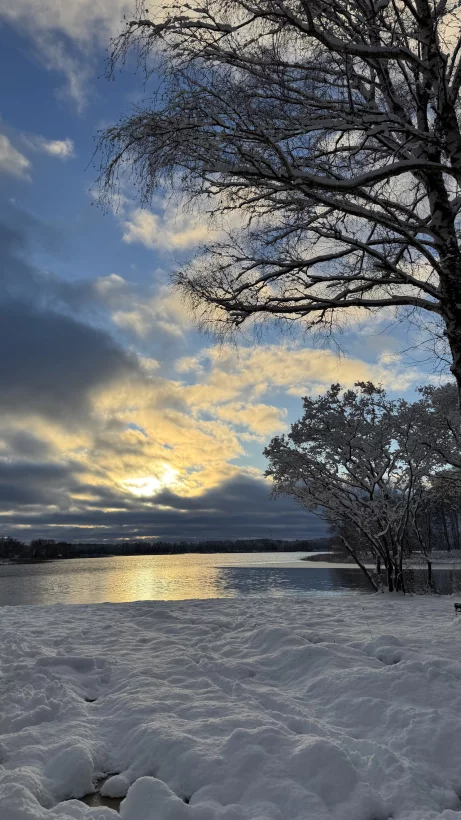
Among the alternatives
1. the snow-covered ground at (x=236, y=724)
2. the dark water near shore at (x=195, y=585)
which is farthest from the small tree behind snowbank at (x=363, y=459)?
the snow-covered ground at (x=236, y=724)

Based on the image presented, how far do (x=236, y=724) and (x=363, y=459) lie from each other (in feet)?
41.0

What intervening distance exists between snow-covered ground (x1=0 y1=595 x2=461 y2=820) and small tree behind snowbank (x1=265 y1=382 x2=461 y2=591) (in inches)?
335

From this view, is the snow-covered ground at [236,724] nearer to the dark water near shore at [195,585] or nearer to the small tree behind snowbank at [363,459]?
the small tree behind snowbank at [363,459]

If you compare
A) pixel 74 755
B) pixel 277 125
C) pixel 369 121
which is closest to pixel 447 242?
pixel 369 121

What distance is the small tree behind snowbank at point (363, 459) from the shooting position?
1487cm

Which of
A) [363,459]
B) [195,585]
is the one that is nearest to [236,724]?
[363,459]

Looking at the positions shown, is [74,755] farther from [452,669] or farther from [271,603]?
[271,603]

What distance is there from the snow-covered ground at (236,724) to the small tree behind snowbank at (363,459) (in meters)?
8.50

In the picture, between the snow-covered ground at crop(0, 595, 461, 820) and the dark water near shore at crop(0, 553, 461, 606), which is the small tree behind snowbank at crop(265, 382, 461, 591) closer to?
the dark water near shore at crop(0, 553, 461, 606)

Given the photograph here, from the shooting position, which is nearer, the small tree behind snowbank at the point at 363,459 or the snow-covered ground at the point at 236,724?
the snow-covered ground at the point at 236,724

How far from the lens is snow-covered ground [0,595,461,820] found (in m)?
2.70

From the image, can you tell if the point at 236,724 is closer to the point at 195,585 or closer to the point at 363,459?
the point at 363,459

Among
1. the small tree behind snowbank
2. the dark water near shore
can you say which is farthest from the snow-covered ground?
the dark water near shore

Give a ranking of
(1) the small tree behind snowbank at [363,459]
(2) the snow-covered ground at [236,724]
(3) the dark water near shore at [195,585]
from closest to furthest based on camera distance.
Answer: (2) the snow-covered ground at [236,724], (1) the small tree behind snowbank at [363,459], (3) the dark water near shore at [195,585]
